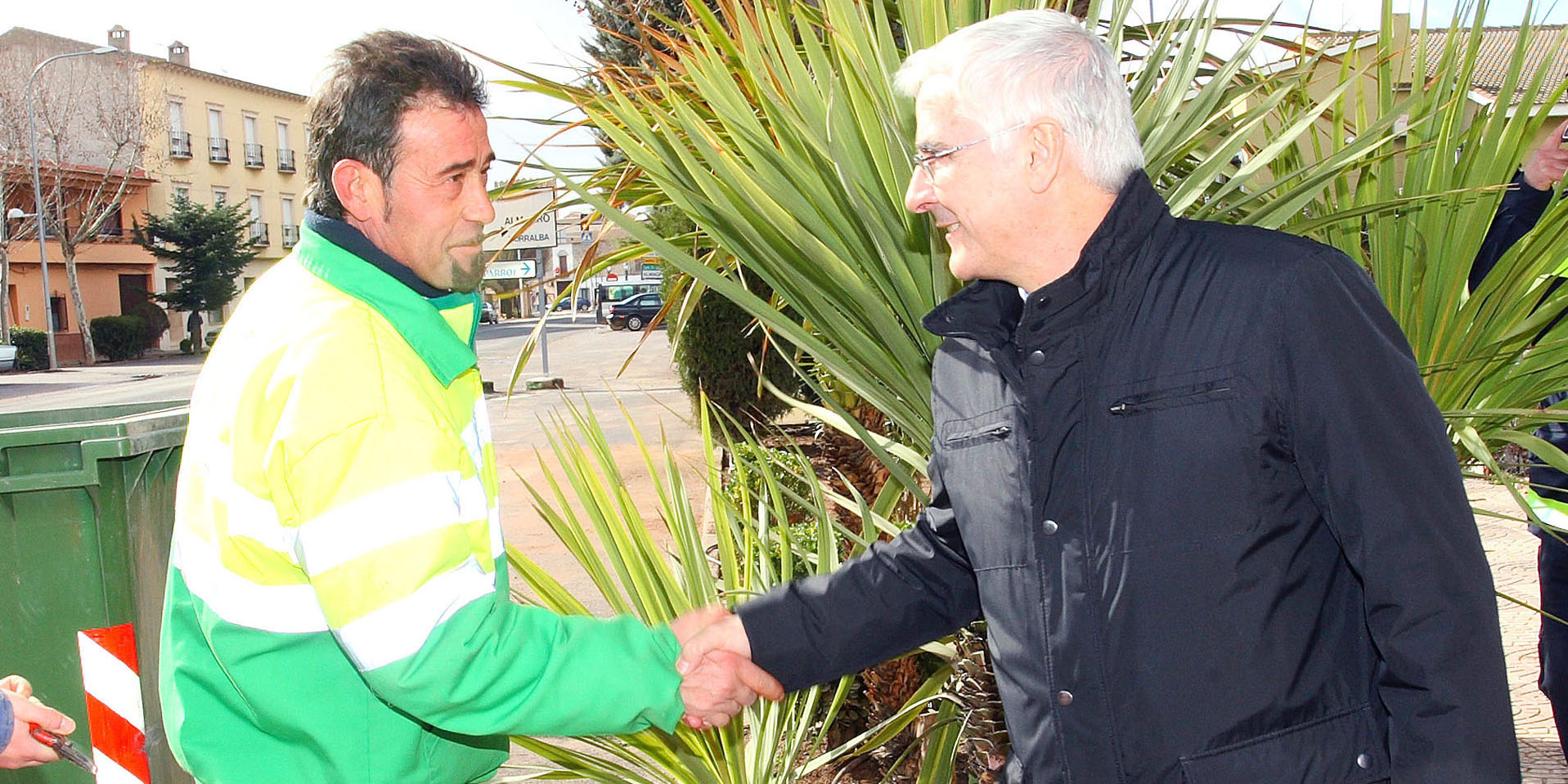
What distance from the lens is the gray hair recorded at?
1.79 metres

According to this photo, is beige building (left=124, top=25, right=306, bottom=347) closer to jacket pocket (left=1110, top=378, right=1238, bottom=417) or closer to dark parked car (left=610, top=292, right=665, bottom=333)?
dark parked car (left=610, top=292, right=665, bottom=333)

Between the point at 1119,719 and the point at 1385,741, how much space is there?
333 mm

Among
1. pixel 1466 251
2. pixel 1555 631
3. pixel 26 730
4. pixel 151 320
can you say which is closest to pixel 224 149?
pixel 151 320

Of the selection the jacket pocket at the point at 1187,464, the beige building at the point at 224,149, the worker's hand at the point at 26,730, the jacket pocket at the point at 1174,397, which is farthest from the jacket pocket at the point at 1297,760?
the beige building at the point at 224,149

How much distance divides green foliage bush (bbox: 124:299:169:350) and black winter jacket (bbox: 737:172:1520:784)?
45.4 metres

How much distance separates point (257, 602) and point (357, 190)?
0.56 m

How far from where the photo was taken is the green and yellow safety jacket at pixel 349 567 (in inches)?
61.2

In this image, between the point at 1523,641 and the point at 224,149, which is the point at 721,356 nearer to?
the point at 1523,641

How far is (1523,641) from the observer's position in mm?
5148

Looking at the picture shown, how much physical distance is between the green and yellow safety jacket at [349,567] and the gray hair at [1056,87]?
813 mm

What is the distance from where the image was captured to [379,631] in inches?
62.4

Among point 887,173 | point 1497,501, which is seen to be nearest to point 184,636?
point 887,173

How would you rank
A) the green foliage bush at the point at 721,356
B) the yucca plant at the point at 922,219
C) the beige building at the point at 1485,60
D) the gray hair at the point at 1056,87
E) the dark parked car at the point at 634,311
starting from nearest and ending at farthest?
the gray hair at the point at 1056,87 < the yucca plant at the point at 922,219 < the beige building at the point at 1485,60 < the green foliage bush at the point at 721,356 < the dark parked car at the point at 634,311

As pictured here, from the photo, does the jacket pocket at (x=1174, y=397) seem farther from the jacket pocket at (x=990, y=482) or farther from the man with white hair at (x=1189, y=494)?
the jacket pocket at (x=990, y=482)
